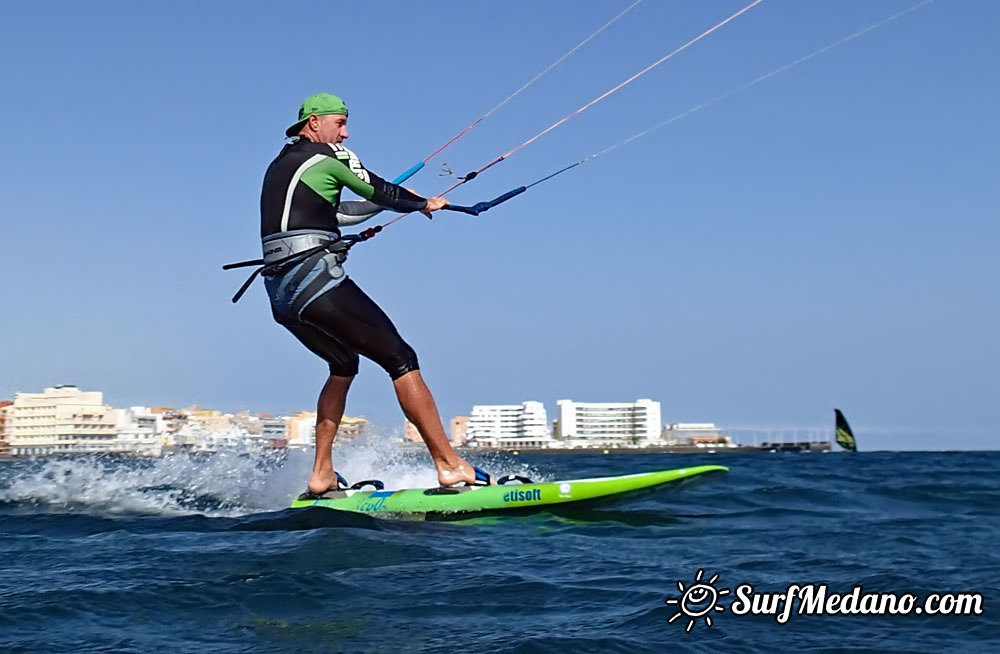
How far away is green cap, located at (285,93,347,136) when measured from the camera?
6859mm

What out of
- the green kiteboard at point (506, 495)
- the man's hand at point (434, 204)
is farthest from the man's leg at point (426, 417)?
the man's hand at point (434, 204)

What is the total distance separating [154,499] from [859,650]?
20.8 feet

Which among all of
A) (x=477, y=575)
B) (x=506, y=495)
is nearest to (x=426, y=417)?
(x=506, y=495)

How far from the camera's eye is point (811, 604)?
358 cm

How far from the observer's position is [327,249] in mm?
6535

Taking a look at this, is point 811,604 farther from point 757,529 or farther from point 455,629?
point 757,529

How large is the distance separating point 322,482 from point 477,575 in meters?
3.49

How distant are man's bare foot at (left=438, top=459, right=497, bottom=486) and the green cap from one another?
264cm

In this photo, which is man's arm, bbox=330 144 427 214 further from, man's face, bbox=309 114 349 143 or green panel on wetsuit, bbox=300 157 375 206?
man's face, bbox=309 114 349 143

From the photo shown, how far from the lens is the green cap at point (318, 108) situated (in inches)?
270

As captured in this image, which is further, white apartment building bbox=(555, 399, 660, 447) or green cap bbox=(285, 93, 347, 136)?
white apartment building bbox=(555, 399, 660, 447)

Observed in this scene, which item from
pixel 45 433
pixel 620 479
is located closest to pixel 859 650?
pixel 620 479

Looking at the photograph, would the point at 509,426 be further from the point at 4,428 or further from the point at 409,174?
the point at 409,174

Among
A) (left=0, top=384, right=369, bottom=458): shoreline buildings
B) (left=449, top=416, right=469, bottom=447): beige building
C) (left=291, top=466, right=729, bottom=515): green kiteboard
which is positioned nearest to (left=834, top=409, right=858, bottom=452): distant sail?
(left=291, top=466, right=729, bottom=515): green kiteboard
